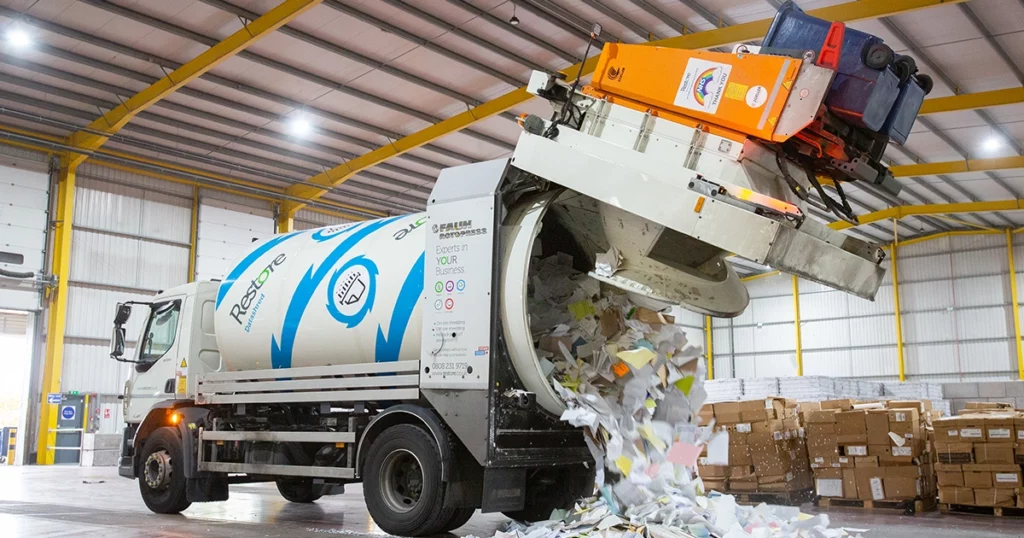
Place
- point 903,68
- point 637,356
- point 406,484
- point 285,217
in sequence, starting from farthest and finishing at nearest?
point 285,217 < point 406,484 < point 637,356 < point 903,68

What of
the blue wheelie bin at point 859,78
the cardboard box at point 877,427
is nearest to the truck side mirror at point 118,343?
the blue wheelie bin at point 859,78

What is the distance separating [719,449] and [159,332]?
7.11 metres

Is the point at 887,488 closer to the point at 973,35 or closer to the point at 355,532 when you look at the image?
the point at 355,532

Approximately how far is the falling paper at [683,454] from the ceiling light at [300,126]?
15.9 m

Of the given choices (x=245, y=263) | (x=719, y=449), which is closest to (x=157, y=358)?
(x=245, y=263)

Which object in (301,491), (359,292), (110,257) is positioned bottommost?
(301,491)

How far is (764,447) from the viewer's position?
1190 centimetres

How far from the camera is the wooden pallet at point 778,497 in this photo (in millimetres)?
11914

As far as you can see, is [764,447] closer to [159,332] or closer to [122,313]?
[159,332]

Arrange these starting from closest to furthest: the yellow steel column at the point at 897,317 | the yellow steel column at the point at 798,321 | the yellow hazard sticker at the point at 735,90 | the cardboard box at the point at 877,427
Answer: the yellow hazard sticker at the point at 735,90 → the cardboard box at the point at 877,427 → the yellow steel column at the point at 897,317 → the yellow steel column at the point at 798,321

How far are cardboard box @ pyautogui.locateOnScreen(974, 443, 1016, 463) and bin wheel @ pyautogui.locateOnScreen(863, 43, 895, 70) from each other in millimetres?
6488

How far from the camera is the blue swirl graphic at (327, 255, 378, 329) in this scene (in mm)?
7918

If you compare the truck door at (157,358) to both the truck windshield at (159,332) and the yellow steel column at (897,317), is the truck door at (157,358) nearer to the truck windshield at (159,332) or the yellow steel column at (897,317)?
the truck windshield at (159,332)

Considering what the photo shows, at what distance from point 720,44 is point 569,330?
10.2 metres
